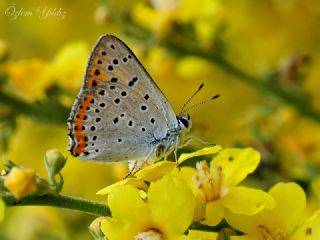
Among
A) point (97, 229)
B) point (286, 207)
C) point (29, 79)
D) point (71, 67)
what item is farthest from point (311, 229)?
point (71, 67)

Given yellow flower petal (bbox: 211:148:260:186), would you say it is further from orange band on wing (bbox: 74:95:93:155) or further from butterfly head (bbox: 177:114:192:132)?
orange band on wing (bbox: 74:95:93:155)

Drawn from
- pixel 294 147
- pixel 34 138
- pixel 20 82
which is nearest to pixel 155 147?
pixel 20 82

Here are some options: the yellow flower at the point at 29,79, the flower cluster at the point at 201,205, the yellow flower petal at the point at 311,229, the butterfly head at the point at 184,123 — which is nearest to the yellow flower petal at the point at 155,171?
the flower cluster at the point at 201,205

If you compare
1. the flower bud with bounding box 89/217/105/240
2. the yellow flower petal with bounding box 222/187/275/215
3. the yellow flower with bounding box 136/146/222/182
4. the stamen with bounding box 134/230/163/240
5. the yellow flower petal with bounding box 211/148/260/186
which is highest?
the yellow flower with bounding box 136/146/222/182

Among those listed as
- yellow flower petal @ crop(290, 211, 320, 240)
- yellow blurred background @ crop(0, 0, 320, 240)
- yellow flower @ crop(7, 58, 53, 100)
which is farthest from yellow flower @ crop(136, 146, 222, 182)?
yellow flower @ crop(7, 58, 53, 100)

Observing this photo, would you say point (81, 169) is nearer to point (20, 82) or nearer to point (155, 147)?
point (20, 82)

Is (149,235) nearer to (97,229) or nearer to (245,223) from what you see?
(97,229)

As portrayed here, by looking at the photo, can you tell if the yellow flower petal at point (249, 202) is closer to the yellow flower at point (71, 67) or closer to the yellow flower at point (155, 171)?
the yellow flower at point (155, 171)
